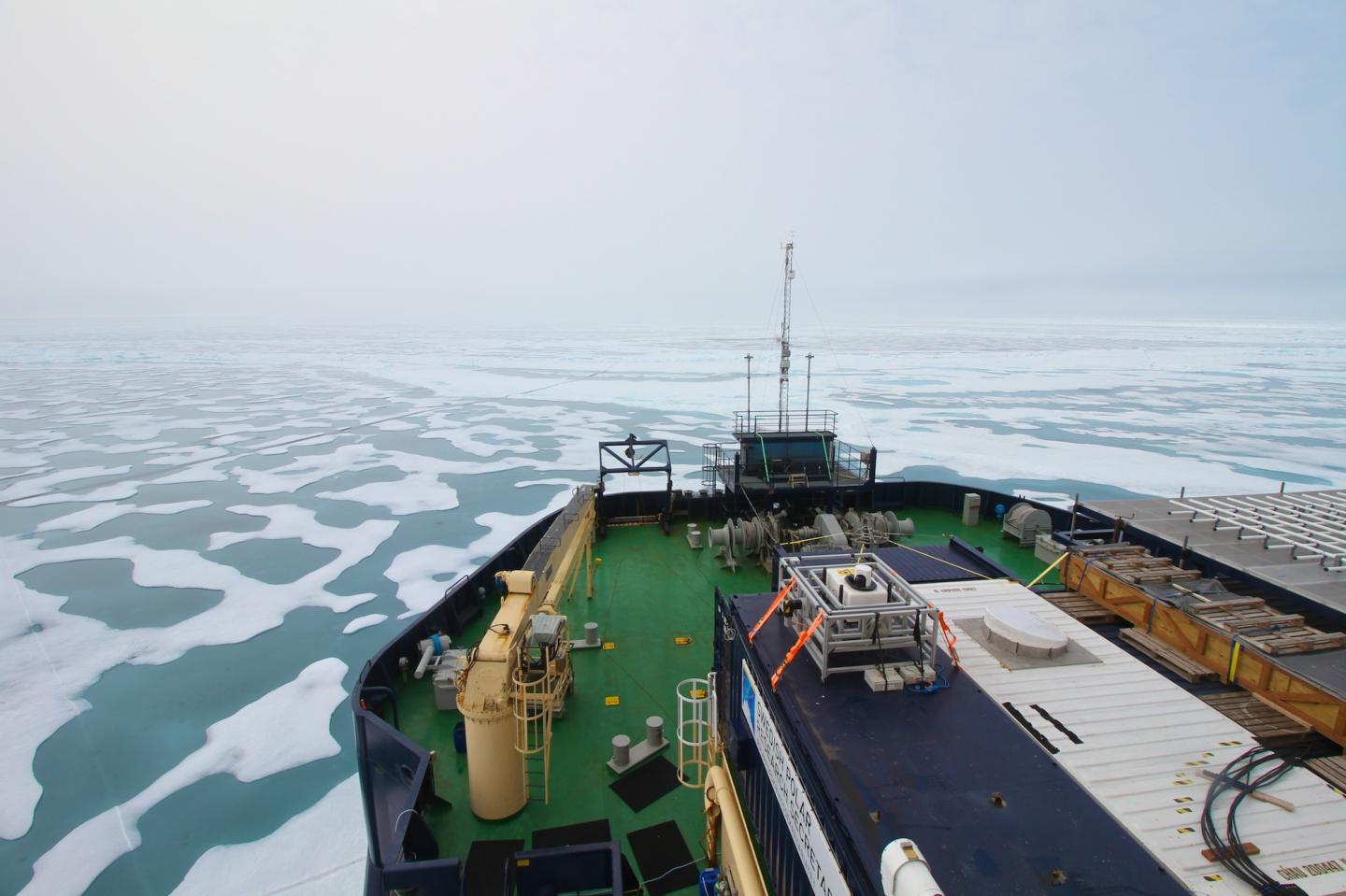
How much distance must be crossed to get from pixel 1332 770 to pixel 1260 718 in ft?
2.64

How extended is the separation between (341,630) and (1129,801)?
16.8 m

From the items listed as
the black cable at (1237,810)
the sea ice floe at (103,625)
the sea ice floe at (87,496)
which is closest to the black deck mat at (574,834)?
the black cable at (1237,810)

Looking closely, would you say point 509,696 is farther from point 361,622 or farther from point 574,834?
point 361,622

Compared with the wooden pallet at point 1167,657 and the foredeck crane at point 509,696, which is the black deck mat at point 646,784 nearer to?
the foredeck crane at point 509,696

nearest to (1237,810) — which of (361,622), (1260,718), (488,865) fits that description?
(1260,718)

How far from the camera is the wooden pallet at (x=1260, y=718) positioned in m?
5.73

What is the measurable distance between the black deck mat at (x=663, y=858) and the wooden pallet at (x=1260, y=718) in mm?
5611

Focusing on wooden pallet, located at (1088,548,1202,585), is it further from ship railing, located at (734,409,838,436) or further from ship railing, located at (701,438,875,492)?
ship railing, located at (734,409,838,436)

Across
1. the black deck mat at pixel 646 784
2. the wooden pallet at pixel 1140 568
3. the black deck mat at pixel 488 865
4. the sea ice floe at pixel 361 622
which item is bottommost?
the sea ice floe at pixel 361 622

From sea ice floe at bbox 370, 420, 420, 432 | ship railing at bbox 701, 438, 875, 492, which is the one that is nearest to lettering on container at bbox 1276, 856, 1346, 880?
ship railing at bbox 701, 438, 875, 492

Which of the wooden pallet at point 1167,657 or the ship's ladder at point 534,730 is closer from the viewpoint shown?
the wooden pallet at point 1167,657

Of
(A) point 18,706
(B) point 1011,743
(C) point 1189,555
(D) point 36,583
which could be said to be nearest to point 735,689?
(B) point 1011,743

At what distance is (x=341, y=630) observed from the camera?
55.1 feet

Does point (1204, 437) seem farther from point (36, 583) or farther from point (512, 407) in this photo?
point (36, 583)
